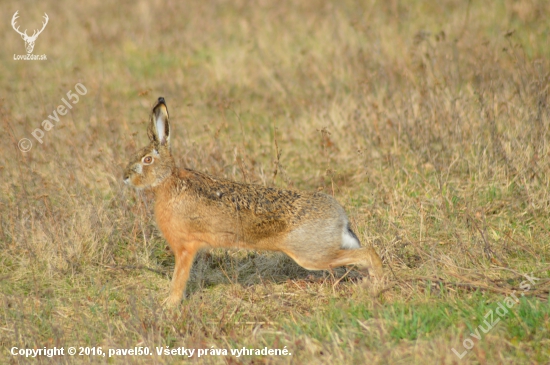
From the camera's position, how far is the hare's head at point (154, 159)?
5133 millimetres

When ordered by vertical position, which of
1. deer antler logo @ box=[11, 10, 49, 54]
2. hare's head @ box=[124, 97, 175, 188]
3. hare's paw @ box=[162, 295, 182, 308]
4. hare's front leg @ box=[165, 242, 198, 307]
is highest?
deer antler logo @ box=[11, 10, 49, 54]

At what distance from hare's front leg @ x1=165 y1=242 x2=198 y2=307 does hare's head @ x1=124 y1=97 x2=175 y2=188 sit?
582 mm

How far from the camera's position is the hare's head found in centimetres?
513

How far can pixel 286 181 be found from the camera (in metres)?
6.74

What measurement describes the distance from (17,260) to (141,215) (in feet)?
3.92

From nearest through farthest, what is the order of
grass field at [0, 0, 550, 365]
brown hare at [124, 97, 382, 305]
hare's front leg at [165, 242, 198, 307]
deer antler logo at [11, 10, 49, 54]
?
grass field at [0, 0, 550, 365]
brown hare at [124, 97, 382, 305]
hare's front leg at [165, 242, 198, 307]
deer antler logo at [11, 10, 49, 54]

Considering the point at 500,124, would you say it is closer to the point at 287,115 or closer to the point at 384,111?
the point at 384,111

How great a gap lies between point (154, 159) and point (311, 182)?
244cm

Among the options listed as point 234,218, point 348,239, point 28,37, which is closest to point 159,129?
point 234,218

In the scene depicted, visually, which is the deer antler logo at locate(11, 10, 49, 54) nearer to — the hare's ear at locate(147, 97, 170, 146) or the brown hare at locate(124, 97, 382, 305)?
the hare's ear at locate(147, 97, 170, 146)

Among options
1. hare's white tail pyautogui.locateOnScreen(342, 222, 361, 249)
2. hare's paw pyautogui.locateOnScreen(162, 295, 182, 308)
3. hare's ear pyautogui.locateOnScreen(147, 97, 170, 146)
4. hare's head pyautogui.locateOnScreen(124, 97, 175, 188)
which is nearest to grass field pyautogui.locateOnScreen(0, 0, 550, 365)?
hare's paw pyautogui.locateOnScreen(162, 295, 182, 308)

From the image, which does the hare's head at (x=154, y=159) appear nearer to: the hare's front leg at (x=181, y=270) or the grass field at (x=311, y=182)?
the hare's front leg at (x=181, y=270)

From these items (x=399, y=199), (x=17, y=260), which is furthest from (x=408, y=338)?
(x=17, y=260)

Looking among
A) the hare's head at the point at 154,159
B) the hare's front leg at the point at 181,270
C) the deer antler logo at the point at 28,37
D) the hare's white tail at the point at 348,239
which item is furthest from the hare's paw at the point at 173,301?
the deer antler logo at the point at 28,37
